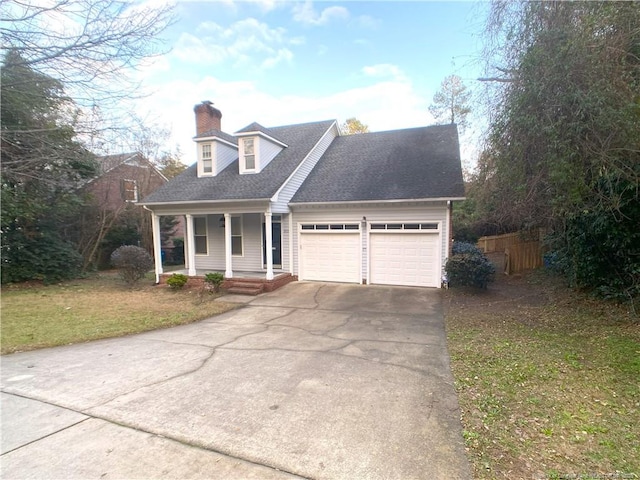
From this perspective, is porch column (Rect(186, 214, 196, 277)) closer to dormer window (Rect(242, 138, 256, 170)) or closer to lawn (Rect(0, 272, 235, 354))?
lawn (Rect(0, 272, 235, 354))

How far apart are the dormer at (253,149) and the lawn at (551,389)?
9.18 m

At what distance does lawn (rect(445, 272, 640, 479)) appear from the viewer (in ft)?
9.05

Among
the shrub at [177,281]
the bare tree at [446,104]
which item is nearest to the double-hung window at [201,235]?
the shrub at [177,281]

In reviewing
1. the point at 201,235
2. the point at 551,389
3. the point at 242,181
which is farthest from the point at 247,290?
the point at 551,389

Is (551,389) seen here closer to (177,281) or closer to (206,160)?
(177,281)

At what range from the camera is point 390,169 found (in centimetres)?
1255

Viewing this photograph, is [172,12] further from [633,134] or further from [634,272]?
[634,272]

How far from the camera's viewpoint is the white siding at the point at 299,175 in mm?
11641

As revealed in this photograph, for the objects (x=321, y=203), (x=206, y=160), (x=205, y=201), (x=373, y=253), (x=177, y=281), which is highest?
(x=206, y=160)

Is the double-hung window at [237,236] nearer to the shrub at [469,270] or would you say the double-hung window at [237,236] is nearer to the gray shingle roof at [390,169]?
the gray shingle roof at [390,169]

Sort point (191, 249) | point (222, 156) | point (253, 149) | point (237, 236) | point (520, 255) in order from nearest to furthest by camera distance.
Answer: point (191, 249), point (253, 149), point (237, 236), point (222, 156), point (520, 255)

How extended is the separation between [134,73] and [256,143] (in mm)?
5707

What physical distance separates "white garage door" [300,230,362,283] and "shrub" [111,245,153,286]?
20.1ft

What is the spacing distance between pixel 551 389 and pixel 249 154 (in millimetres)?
11973
